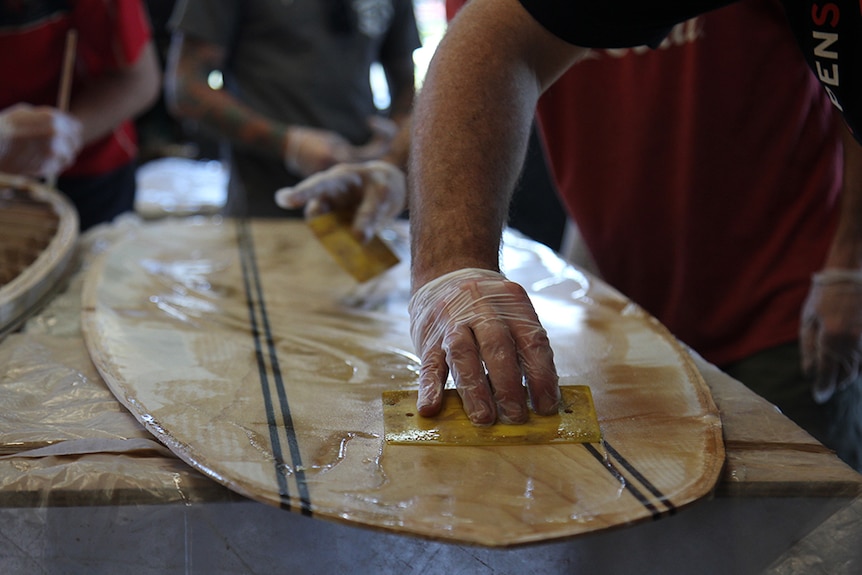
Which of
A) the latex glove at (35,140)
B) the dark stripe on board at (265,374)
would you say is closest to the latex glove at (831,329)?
the dark stripe on board at (265,374)

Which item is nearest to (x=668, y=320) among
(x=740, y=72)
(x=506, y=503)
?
(x=740, y=72)

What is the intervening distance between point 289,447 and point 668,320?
4.11 ft

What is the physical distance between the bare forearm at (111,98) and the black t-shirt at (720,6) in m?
1.81

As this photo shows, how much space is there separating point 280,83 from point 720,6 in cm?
180

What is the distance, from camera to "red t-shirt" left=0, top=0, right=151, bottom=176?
2383 mm

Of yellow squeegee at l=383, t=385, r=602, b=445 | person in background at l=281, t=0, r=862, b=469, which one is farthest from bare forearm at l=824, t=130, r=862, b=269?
yellow squeegee at l=383, t=385, r=602, b=445

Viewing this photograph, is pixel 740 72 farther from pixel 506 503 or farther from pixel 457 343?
pixel 506 503

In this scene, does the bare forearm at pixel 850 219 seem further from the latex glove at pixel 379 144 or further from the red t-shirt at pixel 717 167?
the latex glove at pixel 379 144

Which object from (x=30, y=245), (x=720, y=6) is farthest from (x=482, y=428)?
(x=30, y=245)

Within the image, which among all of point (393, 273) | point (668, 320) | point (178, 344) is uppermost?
point (178, 344)

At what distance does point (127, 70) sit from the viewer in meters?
2.68

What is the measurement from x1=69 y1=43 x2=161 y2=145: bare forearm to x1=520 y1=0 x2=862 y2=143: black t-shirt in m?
1.81

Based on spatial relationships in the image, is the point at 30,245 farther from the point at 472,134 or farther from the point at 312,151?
the point at 472,134

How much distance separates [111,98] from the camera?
265 centimetres
